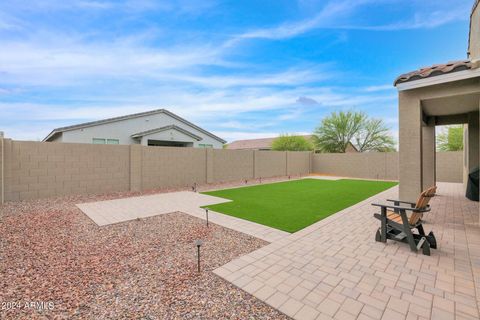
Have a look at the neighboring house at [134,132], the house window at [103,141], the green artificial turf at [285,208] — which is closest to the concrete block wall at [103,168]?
the green artificial turf at [285,208]

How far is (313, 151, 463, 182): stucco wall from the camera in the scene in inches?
Answer: 527

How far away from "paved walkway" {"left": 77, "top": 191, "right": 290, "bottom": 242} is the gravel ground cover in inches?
14.0

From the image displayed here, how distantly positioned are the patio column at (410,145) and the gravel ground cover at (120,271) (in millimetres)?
4227

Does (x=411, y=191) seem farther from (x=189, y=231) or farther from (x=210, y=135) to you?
(x=210, y=135)

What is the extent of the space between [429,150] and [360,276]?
796 cm

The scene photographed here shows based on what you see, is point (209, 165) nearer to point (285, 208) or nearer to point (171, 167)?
point (171, 167)

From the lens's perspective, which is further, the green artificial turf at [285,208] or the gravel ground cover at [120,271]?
the green artificial turf at [285,208]

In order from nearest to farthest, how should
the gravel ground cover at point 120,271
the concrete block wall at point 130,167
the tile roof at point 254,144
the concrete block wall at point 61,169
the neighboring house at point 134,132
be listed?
the gravel ground cover at point 120,271, the concrete block wall at point 61,169, the concrete block wall at point 130,167, the neighboring house at point 134,132, the tile roof at point 254,144

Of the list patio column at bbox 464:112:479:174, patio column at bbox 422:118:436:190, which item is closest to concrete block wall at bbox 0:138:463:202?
patio column at bbox 464:112:479:174

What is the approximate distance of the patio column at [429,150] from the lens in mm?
7669

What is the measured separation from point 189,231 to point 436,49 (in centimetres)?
1347

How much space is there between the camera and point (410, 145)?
5.50m

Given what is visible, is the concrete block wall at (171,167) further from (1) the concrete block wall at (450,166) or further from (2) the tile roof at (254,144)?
(2) the tile roof at (254,144)

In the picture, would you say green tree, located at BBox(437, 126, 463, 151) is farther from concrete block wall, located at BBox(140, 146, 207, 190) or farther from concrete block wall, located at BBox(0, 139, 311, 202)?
concrete block wall, located at BBox(140, 146, 207, 190)
